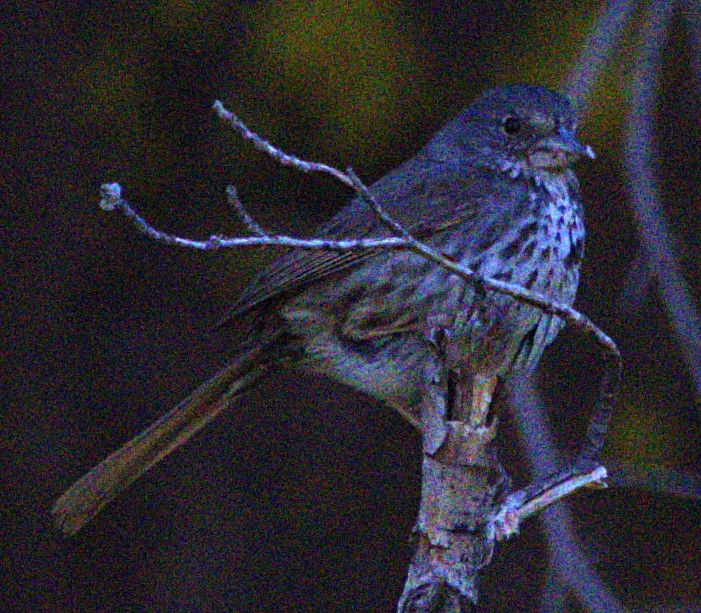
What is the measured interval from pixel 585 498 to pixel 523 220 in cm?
124

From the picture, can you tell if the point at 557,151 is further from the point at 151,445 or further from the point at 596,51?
the point at 151,445

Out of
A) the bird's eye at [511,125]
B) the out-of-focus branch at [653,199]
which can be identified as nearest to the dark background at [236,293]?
the out-of-focus branch at [653,199]

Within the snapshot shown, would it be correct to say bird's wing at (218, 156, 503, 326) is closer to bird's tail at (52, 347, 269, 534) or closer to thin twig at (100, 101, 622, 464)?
bird's tail at (52, 347, 269, 534)

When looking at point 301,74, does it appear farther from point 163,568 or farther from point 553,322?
point 163,568

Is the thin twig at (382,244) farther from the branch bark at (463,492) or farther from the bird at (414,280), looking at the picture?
the bird at (414,280)

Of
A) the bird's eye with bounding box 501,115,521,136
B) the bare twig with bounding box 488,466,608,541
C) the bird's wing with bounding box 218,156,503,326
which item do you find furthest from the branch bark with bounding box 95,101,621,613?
the bird's eye with bounding box 501,115,521,136

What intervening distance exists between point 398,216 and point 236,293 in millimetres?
786

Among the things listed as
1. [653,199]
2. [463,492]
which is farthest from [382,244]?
[653,199]

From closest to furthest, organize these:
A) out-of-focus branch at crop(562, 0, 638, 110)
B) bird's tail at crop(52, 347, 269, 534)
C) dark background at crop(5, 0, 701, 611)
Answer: bird's tail at crop(52, 347, 269, 534) → out-of-focus branch at crop(562, 0, 638, 110) → dark background at crop(5, 0, 701, 611)

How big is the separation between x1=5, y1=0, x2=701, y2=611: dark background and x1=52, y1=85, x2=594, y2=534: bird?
1.84ft

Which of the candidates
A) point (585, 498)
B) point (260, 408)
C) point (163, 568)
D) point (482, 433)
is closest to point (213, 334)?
point (260, 408)

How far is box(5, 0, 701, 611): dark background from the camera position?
4.21 meters

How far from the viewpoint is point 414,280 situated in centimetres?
351

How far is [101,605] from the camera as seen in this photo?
4.34 m
